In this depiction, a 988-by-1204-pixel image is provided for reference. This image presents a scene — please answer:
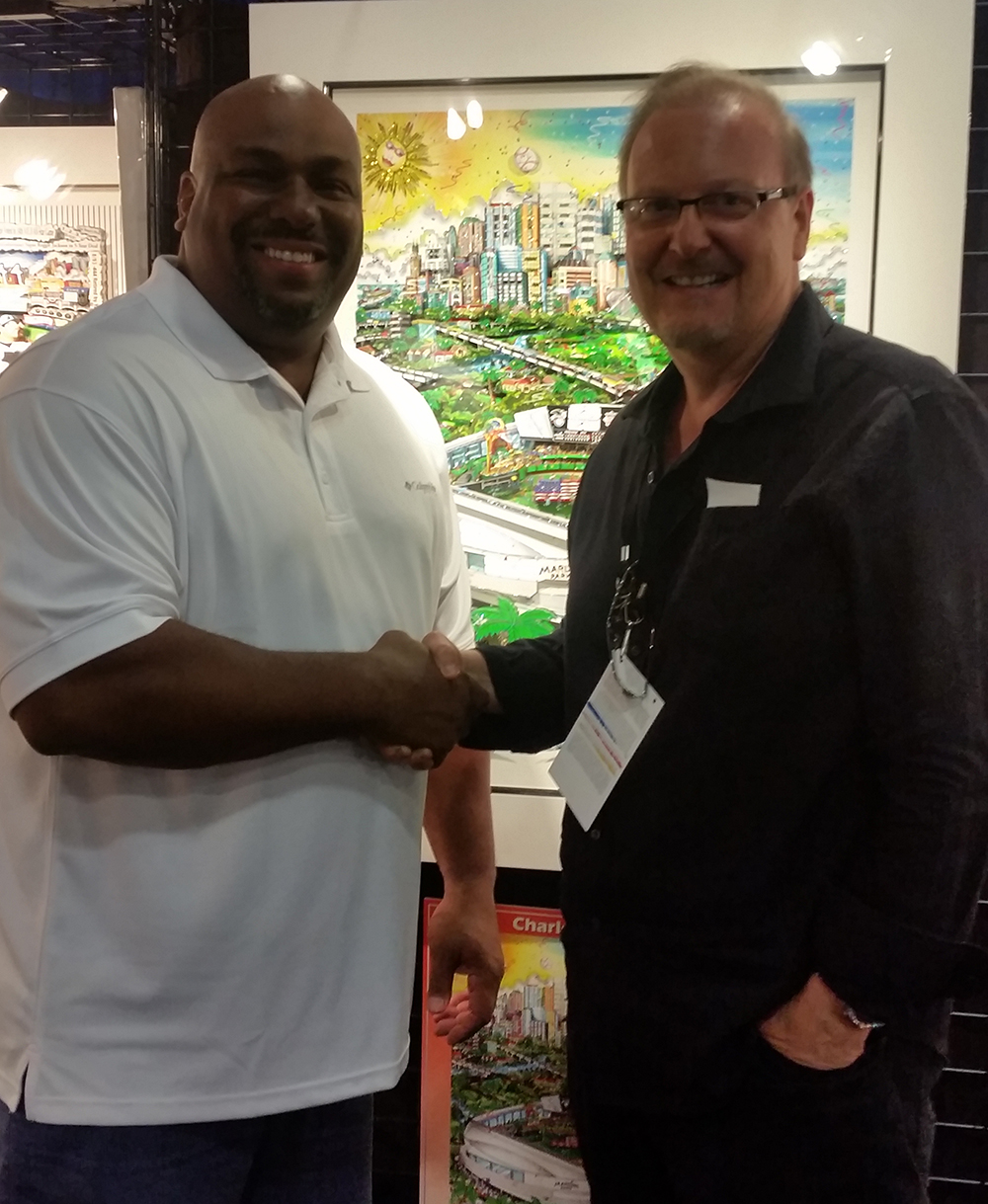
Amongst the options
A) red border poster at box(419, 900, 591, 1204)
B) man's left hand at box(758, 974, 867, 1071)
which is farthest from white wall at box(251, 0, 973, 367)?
red border poster at box(419, 900, 591, 1204)

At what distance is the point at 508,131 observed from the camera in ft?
6.25

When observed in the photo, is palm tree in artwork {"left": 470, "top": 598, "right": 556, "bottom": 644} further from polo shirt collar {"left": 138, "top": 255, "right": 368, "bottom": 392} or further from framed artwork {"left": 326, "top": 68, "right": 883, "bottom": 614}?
polo shirt collar {"left": 138, "top": 255, "right": 368, "bottom": 392}

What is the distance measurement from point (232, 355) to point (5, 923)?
2.62 feet

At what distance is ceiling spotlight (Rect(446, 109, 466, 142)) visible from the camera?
6.29 ft

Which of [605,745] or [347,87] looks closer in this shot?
[605,745]

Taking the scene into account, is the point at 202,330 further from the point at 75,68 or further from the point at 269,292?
the point at 75,68

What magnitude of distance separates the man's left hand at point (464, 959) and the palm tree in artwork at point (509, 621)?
1.62 ft

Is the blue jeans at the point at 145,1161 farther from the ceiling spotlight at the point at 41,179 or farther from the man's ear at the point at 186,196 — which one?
the ceiling spotlight at the point at 41,179

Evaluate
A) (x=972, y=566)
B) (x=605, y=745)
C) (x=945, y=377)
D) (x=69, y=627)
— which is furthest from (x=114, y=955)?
(x=945, y=377)

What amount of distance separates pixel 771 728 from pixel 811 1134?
0.51 meters

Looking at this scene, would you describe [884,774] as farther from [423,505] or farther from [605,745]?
[423,505]

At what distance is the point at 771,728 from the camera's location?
1.25 m

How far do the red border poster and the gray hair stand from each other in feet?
4.68

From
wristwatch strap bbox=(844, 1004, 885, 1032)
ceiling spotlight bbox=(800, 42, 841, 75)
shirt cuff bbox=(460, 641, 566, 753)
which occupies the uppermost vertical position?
ceiling spotlight bbox=(800, 42, 841, 75)
